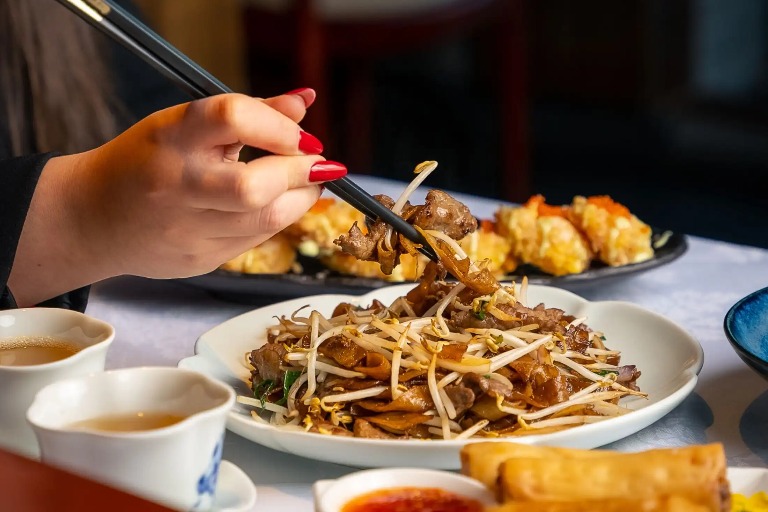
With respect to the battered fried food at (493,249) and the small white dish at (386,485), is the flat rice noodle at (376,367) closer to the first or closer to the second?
the small white dish at (386,485)

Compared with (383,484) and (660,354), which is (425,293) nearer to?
(660,354)

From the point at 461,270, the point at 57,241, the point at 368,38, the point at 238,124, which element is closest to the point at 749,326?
the point at 461,270

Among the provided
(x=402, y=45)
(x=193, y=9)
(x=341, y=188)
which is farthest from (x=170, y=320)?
(x=193, y=9)

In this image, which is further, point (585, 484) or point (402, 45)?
point (402, 45)

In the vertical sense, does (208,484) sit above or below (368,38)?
above

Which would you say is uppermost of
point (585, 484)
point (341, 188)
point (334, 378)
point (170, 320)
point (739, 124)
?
point (341, 188)

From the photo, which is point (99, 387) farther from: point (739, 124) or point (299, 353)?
point (739, 124)

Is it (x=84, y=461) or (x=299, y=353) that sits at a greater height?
(x=84, y=461)

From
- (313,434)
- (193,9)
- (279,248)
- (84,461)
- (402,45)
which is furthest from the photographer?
(193,9)
